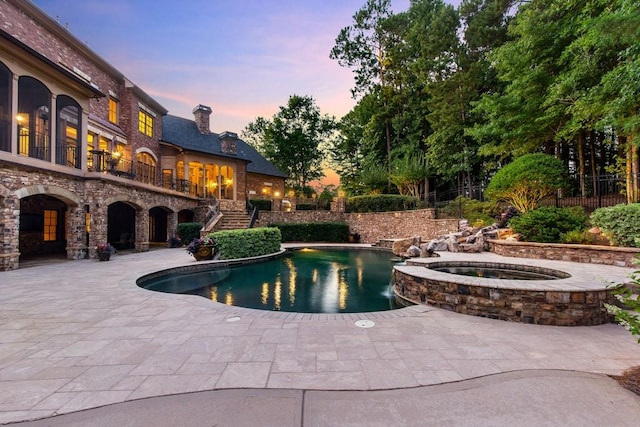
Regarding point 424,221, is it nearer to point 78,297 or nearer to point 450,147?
point 450,147

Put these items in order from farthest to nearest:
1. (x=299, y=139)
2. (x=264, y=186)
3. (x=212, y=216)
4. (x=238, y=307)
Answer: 1. (x=299, y=139)
2. (x=264, y=186)
3. (x=212, y=216)
4. (x=238, y=307)

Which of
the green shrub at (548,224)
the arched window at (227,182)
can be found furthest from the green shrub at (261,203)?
the green shrub at (548,224)

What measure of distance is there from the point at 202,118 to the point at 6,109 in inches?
567

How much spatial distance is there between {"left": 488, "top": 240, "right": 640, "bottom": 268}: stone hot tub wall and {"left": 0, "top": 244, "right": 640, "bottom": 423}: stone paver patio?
177 inches

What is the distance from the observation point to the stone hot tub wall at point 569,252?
7.14m

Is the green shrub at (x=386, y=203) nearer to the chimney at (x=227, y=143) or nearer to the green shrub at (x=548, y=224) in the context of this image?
the green shrub at (x=548, y=224)

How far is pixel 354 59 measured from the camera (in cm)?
2675

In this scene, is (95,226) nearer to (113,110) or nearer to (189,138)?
(113,110)

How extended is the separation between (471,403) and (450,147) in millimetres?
19022

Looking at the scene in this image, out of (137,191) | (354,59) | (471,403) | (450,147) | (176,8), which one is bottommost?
(471,403)

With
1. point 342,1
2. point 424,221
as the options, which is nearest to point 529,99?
point 424,221

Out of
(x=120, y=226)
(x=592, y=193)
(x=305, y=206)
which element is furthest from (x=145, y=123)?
(x=592, y=193)

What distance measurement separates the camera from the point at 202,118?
23.3 m

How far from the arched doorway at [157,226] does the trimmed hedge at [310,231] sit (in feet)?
24.4
